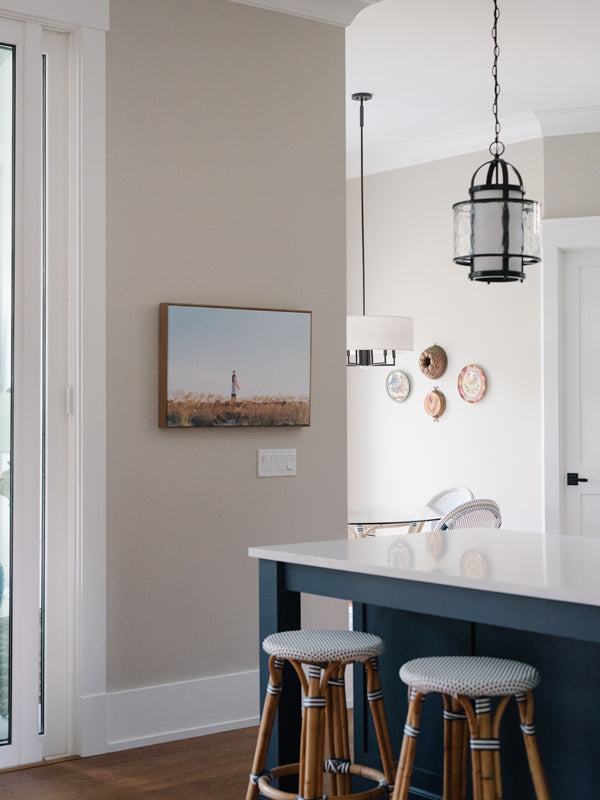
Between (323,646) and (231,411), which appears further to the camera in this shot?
(231,411)

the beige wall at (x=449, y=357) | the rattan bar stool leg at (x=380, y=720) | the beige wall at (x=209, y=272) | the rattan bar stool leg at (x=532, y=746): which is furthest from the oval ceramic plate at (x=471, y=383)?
the rattan bar stool leg at (x=532, y=746)

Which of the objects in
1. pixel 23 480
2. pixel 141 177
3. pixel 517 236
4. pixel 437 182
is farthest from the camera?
pixel 437 182

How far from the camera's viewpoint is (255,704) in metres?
4.07

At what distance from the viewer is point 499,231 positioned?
2.87 meters

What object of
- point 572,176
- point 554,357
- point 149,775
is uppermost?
point 572,176

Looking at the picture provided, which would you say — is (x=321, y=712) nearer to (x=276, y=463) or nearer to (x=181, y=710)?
(x=181, y=710)

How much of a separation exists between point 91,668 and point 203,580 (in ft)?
1.80

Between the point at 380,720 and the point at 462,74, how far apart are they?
147 inches

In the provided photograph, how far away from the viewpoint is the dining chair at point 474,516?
4.73 meters

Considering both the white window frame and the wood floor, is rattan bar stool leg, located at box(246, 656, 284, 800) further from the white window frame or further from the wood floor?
the white window frame

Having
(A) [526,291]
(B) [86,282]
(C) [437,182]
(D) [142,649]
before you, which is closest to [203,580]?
(D) [142,649]

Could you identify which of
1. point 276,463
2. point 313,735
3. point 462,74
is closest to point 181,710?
point 276,463

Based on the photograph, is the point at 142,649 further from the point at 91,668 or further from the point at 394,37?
the point at 394,37

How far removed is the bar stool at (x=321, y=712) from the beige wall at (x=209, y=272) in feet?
3.77
